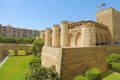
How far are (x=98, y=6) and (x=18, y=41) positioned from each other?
40160mm

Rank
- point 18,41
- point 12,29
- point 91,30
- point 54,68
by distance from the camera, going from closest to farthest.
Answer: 1. point 54,68
2. point 91,30
3. point 18,41
4. point 12,29

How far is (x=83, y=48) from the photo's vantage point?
15375 millimetres

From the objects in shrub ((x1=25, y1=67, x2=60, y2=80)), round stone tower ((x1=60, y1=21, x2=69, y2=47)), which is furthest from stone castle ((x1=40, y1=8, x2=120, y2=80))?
shrub ((x1=25, y1=67, x2=60, y2=80))

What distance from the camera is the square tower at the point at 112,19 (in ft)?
105

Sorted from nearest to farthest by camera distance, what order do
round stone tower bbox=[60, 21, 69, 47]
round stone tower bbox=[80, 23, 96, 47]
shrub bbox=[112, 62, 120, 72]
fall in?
shrub bbox=[112, 62, 120, 72], round stone tower bbox=[80, 23, 96, 47], round stone tower bbox=[60, 21, 69, 47]

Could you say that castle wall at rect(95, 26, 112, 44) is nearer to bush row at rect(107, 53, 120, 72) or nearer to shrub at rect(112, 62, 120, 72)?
bush row at rect(107, 53, 120, 72)

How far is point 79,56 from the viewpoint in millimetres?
14844

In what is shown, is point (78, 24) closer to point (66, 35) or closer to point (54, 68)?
point (66, 35)

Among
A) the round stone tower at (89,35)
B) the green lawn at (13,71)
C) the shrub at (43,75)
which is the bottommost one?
the green lawn at (13,71)

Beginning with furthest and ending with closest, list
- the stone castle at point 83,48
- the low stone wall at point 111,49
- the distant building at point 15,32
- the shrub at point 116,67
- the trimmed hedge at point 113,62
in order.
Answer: the distant building at point 15,32 < the low stone wall at point 111,49 < the trimmed hedge at point 113,62 < the shrub at point 116,67 < the stone castle at point 83,48

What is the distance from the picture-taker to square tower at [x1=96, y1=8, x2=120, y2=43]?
32.1m

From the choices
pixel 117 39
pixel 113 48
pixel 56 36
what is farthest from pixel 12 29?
pixel 113 48

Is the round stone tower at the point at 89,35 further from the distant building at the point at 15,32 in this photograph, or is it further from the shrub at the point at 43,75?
the distant building at the point at 15,32

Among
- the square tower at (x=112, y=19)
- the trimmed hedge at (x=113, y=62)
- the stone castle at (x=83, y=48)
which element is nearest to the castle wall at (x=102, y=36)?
the stone castle at (x=83, y=48)
